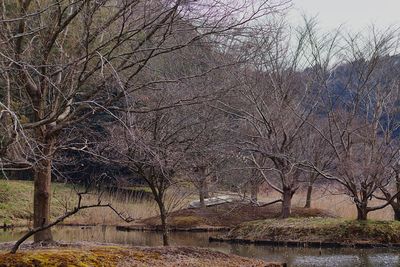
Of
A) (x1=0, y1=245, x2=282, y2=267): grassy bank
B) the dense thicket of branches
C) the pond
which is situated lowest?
Answer: the pond

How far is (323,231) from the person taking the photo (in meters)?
17.5

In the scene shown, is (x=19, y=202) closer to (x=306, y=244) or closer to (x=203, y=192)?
(x=203, y=192)

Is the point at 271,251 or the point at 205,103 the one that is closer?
the point at 205,103

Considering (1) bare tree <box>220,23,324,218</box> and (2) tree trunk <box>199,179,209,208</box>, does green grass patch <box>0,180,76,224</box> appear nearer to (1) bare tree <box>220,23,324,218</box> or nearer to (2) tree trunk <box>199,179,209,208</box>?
(2) tree trunk <box>199,179,209,208</box>

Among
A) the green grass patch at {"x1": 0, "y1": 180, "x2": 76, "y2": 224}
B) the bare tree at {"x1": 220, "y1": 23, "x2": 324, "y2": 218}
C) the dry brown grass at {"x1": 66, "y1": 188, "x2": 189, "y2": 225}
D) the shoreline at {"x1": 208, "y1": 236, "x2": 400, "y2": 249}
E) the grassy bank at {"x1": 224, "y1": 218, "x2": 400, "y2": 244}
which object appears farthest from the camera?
the green grass patch at {"x1": 0, "y1": 180, "x2": 76, "y2": 224}

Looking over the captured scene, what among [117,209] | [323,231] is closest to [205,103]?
[323,231]

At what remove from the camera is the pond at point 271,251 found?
13203 millimetres

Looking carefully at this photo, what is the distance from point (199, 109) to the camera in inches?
636

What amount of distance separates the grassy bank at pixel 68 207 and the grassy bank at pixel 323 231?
668cm

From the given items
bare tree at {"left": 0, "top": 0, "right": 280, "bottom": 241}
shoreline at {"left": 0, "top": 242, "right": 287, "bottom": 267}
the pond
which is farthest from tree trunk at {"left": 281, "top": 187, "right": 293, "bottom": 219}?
bare tree at {"left": 0, "top": 0, "right": 280, "bottom": 241}

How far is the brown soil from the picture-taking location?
2255 cm

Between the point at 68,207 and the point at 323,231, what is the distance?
12.1m

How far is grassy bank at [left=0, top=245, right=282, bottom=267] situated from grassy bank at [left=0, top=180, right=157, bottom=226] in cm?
1368

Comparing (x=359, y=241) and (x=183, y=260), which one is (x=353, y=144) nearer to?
(x=359, y=241)
